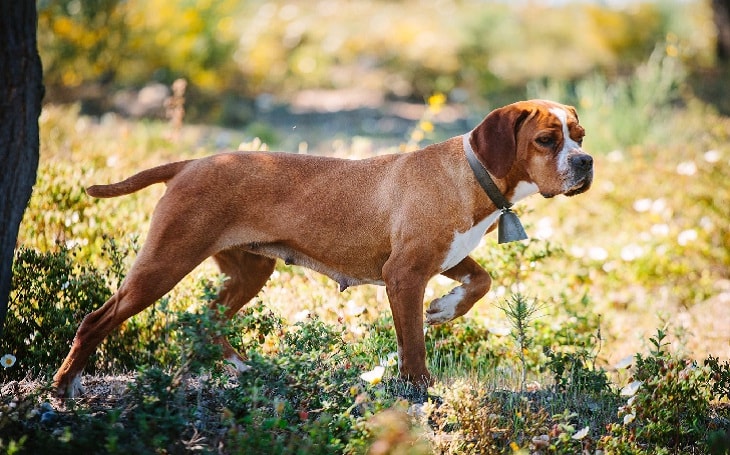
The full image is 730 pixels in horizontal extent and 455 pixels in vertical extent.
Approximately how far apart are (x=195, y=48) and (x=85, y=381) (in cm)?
867

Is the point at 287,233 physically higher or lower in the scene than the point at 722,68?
higher

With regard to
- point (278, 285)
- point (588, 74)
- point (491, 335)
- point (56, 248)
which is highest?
point (56, 248)

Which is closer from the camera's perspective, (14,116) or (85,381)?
(14,116)

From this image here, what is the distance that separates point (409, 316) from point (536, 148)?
1070 mm

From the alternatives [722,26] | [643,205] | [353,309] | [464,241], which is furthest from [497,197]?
[722,26]

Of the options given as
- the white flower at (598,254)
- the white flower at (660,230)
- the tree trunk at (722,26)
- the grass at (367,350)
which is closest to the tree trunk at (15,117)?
the grass at (367,350)

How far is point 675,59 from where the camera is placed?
1045cm

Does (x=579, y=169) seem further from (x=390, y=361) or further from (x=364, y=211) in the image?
(x=390, y=361)

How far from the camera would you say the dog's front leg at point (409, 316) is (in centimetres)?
435

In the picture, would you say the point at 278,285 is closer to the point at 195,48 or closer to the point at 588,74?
the point at 195,48

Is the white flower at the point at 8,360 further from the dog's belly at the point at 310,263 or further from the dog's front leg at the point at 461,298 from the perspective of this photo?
the dog's front leg at the point at 461,298

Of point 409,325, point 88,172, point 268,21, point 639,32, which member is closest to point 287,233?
point 409,325

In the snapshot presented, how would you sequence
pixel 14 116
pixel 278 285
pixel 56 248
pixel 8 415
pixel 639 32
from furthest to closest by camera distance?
pixel 639 32
pixel 278 285
pixel 56 248
pixel 14 116
pixel 8 415

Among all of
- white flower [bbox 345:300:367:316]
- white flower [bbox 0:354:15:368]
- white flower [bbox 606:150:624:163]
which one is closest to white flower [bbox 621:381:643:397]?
white flower [bbox 345:300:367:316]
